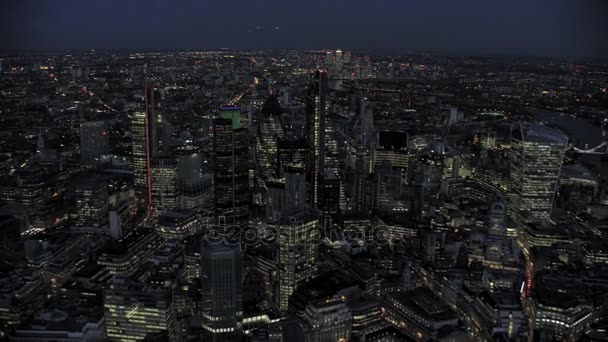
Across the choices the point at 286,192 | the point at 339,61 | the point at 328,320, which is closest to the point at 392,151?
the point at 339,61

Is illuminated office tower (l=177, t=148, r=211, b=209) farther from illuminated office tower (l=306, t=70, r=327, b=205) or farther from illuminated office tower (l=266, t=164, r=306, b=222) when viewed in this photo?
illuminated office tower (l=306, t=70, r=327, b=205)

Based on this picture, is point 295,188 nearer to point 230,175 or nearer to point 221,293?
point 230,175

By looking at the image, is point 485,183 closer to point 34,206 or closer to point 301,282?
point 301,282

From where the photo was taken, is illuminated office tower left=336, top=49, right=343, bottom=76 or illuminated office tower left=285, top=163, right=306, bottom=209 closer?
illuminated office tower left=285, top=163, right=306, bottom=209

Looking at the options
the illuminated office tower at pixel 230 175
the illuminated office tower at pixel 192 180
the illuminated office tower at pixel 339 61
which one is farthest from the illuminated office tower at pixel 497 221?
the illuminated office tower at pixel 192 180

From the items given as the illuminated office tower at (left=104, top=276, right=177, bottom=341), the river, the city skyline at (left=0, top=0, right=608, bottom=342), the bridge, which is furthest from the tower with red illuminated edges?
the bridge
